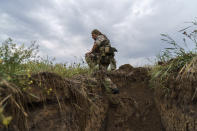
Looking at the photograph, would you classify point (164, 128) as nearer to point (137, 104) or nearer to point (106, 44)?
point (137, 104)

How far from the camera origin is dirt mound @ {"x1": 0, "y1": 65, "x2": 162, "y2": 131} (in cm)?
198

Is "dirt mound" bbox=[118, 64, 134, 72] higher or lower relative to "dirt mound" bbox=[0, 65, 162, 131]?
higher

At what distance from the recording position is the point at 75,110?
2299mm

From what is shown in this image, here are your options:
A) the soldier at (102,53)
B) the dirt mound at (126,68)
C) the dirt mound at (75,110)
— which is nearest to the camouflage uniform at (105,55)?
the soldier at (102,53)

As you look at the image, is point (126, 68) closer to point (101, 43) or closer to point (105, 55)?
point (105, 55)

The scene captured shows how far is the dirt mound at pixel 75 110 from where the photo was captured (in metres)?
1.98

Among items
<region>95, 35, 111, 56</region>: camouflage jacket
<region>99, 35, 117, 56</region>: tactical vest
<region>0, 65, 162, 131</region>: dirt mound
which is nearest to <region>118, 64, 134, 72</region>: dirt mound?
<region>99, 35, 117, 56</region>: tactical vest

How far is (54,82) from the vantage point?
211cm

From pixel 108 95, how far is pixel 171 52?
1618 mm

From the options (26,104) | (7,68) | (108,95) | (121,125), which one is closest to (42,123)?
(26,104)

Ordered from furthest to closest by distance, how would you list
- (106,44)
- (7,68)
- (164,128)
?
(106,44), (164,128), (7,68)

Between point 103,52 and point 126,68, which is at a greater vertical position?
point 103,52

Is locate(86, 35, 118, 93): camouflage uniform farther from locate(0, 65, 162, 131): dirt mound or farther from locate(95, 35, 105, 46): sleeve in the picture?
locate(0, 65, 162, 131): dirt mound

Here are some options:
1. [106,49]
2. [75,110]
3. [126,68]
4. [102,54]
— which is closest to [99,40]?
[106,49]
